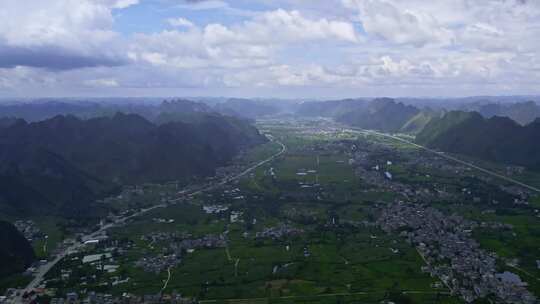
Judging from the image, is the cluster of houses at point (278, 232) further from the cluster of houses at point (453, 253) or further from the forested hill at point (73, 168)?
the forested hill at point (73, 168)

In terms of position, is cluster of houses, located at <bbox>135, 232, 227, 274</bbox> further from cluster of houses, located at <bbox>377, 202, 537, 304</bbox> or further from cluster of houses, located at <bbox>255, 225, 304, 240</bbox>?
cluster of houses, located at <bbox>377, 202, 537, 304</bbox>

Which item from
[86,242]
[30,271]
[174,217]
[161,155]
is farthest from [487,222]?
[161,155]

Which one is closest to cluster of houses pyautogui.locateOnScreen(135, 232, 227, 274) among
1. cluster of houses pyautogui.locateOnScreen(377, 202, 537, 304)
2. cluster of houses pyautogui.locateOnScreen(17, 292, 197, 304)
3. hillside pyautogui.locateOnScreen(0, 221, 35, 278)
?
cluster of houses pyautogui.locateOnScreen(17, 292, 197, 304)

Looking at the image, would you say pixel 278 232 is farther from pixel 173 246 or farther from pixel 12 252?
pixel 12 252

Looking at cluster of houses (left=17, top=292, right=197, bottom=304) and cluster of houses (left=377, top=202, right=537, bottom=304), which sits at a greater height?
cluster of houses (left=377, top=202, right=537, bottom=304)

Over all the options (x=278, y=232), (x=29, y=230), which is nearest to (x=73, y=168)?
(x=29, y=230)

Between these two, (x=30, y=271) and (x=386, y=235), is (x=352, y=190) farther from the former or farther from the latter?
(x=30, y=271)
